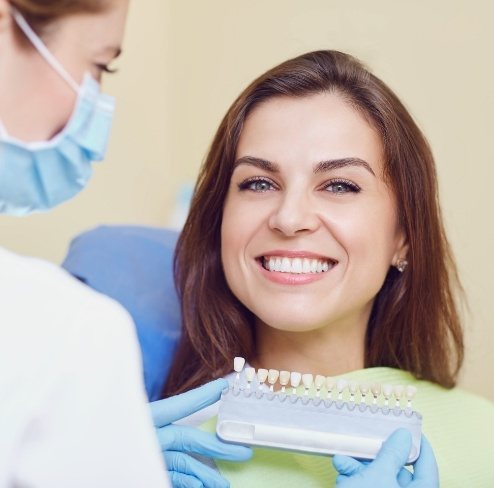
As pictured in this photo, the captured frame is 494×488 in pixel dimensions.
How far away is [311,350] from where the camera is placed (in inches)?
53.5

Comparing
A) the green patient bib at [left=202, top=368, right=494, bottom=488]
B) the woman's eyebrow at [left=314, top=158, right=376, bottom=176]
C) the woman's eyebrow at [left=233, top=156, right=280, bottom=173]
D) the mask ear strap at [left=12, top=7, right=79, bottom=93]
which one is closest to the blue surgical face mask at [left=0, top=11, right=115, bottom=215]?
the mask ear strap at [left=12, top=7, right=79, bottom=93]

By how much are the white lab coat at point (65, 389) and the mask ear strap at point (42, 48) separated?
336mm

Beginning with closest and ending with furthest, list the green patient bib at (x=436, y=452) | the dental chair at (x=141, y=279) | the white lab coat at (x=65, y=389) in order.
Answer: the white lab coat at (x=65, y=389) → the green patient bib at (x=436, y=452) → the dental chair at (x=141, y=279)

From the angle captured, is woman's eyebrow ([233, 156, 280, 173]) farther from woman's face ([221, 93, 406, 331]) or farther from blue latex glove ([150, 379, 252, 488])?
blue latex glove ([150, 379, 252, 488])

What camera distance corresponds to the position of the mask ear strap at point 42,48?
35.5 inches

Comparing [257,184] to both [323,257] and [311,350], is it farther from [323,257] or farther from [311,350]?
[311,350]

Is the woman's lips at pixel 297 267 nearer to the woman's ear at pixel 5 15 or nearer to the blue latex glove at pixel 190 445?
the blue latex glove at pixel 190 445

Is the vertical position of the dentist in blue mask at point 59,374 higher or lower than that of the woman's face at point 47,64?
lower

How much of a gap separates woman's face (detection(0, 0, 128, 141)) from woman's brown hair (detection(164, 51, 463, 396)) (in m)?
0.39

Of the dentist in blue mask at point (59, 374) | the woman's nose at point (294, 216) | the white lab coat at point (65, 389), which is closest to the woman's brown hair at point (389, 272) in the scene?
the woman's nose at point (294, 216)

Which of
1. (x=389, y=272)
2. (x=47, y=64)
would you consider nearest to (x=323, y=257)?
(x=389, y=272)

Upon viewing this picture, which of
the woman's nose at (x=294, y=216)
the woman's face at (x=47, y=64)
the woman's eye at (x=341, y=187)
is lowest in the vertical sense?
the woman's nose at (x=294, y=216)

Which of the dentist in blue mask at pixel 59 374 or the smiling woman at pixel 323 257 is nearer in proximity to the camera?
the dentist in blue mask at pixel 59 374

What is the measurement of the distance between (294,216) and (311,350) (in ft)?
0.93
